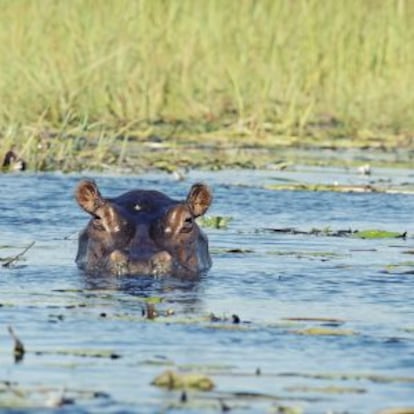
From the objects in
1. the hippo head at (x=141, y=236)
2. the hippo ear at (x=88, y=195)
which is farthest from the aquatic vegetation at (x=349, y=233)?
the hippo ear at (x=88, y=195)

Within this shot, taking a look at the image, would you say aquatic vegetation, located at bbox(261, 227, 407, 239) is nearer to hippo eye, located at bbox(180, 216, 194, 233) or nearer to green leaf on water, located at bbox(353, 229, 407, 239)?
green leaf on water, located at bbox(353, 229, 407, 239)

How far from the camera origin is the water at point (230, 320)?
6.81m

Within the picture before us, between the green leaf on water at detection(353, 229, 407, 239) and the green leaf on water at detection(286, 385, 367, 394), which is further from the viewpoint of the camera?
the green leaf on water at detection(353, 229, 407, 239)

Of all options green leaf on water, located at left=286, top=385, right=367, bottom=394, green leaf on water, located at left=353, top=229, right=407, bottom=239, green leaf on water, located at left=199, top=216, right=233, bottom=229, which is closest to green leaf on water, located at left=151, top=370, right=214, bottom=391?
green leaf on water, located at left=286, top=385, right=367, bottom=394

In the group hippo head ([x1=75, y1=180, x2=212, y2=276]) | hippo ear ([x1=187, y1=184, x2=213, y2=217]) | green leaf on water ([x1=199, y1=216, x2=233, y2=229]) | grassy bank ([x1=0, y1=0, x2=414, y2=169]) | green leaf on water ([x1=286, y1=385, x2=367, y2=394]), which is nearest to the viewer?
green leaf on water ([x1=286, y1=385, x2=367, y2=394])

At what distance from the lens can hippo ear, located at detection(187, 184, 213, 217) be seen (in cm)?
1134

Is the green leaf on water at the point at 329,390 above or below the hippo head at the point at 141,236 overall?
above

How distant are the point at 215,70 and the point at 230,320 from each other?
13.2 m

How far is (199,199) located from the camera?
11430 millimetres

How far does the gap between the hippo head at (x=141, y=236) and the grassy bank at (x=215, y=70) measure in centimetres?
670

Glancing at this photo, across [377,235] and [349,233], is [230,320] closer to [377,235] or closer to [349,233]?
[377,235]

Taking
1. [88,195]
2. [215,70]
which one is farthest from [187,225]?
[215,70]

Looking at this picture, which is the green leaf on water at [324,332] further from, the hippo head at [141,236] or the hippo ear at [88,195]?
the hippo ear at [88,195]

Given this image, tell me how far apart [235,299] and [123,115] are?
10711mm
